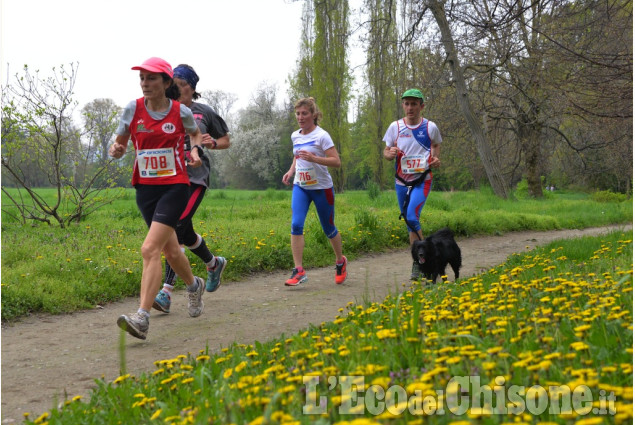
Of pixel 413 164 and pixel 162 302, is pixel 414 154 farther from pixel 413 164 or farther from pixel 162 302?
pixel 162 302

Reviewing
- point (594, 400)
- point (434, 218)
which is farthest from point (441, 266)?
point (434, 218)

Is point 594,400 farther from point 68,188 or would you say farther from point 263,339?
point 68,188

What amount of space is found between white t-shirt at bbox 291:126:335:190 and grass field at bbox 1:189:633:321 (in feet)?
5.03

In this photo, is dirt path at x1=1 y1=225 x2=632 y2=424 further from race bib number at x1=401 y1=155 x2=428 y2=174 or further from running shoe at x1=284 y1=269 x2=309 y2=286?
race bib number at x1=401 y1=155 x2=428 y2=174

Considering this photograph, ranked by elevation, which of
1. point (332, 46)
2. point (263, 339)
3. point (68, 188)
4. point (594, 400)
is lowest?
point (263, 339)

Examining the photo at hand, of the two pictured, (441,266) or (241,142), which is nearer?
(441,266)

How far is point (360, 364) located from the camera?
2.51 metres

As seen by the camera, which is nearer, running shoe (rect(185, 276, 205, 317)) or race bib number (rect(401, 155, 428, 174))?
running shoe (rect(185, 276, 205, 317))

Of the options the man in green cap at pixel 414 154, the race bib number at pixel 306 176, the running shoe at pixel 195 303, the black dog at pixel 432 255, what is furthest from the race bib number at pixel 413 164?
the running shoe at pixel 195 303

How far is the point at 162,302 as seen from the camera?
5297 mm

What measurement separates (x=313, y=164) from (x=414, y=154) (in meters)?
1.19

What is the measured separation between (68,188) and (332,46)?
31110 millimetres

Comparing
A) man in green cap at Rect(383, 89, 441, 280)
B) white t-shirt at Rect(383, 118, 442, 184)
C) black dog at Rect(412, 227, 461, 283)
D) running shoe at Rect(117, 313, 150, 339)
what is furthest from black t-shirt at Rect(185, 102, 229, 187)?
black dog at Rect(412, 227, 461, 283)

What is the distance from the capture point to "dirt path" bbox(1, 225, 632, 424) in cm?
357
